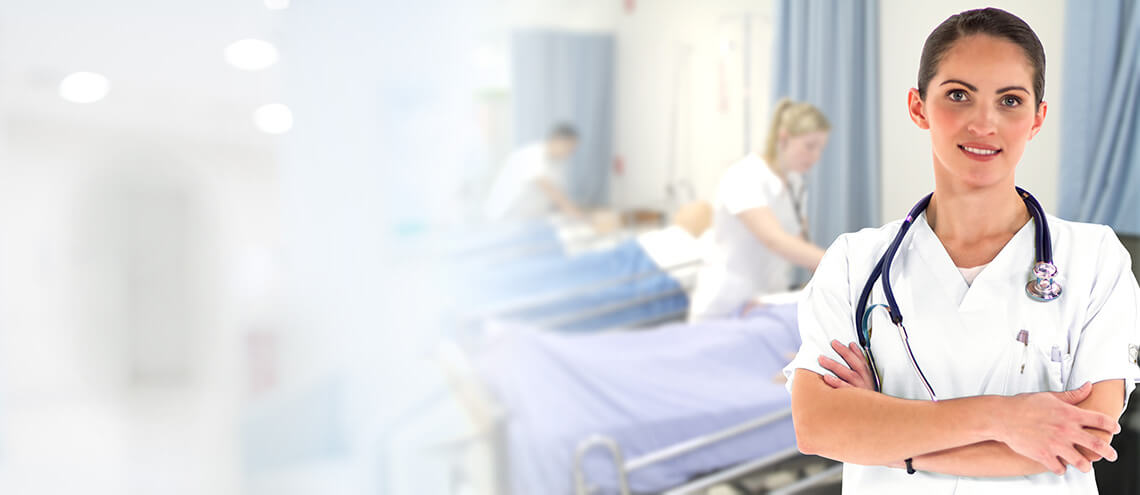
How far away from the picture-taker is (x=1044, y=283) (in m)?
0.55

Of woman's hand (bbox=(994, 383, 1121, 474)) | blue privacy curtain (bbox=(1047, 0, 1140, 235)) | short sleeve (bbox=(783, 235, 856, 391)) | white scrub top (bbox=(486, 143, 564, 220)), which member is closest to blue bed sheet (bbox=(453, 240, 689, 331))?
white scrub top (bbox=(486, 143, 564, 220))

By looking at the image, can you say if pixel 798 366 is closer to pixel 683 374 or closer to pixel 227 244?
pixel 683 374

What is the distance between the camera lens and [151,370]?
1.82 meters

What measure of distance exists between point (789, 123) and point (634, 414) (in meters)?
0.71

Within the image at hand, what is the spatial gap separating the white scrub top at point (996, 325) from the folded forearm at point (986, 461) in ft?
0.10

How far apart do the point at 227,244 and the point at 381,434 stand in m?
0.65

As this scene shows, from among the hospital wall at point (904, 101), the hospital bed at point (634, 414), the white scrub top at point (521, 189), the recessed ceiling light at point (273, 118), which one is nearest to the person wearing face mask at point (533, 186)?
the white scrub top at point (521, 189)

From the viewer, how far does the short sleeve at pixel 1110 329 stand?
55cm

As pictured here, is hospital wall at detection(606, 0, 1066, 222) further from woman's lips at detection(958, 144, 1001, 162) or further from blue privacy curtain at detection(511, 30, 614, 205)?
woman's lips at detection(958, 144, 1001, 162)

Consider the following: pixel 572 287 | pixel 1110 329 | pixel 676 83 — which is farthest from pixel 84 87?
pixel 1110 329

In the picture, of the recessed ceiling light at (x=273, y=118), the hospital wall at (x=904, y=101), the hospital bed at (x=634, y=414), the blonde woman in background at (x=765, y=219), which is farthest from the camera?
the recessed ceiling light at (x=273, y=118)

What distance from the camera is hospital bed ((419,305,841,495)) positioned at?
1.56 m

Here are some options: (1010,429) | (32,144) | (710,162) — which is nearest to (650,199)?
(710,162)

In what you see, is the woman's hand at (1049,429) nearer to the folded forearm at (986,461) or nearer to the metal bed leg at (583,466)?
the folded forearm at (986,461)
